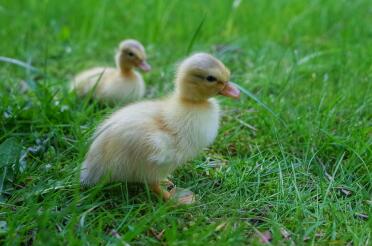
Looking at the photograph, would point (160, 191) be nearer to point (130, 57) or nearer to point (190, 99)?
point (190, 99)

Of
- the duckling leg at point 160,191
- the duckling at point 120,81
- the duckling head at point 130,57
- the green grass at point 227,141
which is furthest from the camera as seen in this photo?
the duckling head at point 130,57

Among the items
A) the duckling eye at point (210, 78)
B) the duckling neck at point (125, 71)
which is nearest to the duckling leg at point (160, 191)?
the duckling eye at point (210, 78)

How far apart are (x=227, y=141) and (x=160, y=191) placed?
699mm

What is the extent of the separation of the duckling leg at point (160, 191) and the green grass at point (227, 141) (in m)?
0.05

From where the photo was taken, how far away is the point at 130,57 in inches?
144

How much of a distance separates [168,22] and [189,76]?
277 cm

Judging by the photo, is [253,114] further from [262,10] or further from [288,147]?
[262,10]

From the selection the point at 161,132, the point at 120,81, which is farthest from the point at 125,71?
the point at 161,132

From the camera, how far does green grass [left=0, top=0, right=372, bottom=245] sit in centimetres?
211

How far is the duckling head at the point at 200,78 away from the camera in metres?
2.39

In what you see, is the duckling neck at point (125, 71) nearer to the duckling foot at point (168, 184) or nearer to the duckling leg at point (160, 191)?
the duckling foot at point (168, 184)

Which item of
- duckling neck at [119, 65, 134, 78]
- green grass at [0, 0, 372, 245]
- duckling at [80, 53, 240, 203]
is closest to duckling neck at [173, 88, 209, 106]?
duckling at [80, 53, 240, 203]

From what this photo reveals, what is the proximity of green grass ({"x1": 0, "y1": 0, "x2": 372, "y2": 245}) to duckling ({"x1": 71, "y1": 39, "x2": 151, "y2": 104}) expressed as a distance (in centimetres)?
17

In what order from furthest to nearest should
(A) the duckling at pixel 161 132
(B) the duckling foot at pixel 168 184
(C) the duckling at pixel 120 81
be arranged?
(C) the duckling at pixel 120 81 < (B) the duckling foot at pixel 168 184 < (A) the duckling at pixel 161 132
